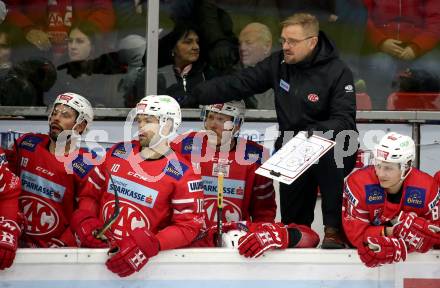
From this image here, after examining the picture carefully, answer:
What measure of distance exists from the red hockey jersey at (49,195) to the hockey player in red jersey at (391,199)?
1.39 m

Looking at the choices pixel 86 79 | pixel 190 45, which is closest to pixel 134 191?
pixel 86 79

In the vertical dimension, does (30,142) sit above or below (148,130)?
below

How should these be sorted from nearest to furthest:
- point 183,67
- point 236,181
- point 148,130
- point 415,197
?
1. point 148,130
2. point 415,197
3. point 236,181
4. point 183,67

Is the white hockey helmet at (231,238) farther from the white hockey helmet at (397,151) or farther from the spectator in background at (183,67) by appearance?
the spectator in background at (183,67)

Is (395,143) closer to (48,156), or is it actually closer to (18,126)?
(48,156)

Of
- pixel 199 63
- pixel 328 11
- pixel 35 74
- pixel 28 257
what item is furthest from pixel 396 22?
pixel 28 257

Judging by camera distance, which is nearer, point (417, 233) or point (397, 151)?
point (417, 233)

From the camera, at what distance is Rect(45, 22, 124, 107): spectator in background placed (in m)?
7.46

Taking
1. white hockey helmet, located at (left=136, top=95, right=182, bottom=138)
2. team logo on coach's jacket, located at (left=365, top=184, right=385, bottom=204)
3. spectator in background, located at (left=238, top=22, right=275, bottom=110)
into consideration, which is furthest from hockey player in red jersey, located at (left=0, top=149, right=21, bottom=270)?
spectator in background, located at (left=238, top=22, right=275, bottom=110)

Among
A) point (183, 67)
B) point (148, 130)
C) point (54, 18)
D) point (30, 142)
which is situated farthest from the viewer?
point (183, 67)

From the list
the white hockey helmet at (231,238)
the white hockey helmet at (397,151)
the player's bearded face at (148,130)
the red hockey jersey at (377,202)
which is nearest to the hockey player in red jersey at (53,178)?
the player's bearded face at (148,130)

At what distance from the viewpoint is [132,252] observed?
18.1 ft

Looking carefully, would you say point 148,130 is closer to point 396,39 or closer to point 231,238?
point 231,238

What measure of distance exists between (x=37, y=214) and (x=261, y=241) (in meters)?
1.29
